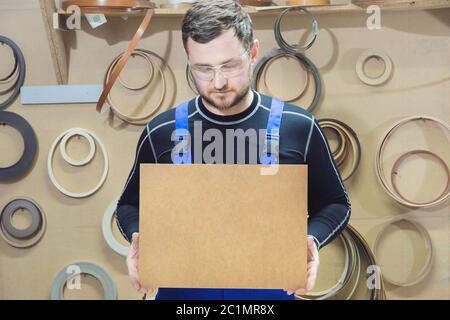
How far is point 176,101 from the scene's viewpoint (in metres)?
2.32

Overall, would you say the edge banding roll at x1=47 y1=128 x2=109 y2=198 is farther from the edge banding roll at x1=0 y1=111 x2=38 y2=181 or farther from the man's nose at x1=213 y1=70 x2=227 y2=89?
the man's nose at x1=213 y1=70 x2=227 y2=89

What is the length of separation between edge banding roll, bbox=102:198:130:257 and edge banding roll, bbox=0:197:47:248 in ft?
0.78

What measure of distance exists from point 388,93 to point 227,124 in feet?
3.25

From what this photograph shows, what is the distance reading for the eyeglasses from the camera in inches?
59.4

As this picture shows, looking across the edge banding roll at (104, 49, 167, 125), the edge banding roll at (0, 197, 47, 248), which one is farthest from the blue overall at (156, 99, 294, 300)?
the edge banding roll at (0, 197, 47, 248)

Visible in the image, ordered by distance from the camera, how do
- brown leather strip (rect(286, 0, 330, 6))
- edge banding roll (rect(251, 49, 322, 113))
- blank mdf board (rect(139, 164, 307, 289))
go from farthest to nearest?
1. edge banding roll (rect(251, 49, 322, 113))
2. brown leather strip (rect(286, 0, 330, 6))
3. blank mdf board (rect(139, 164, 307, 289))

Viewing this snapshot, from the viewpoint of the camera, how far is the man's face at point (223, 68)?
4.91 ft

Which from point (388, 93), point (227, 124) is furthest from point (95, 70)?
point (388, 93)

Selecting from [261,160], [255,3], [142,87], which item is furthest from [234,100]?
[142,87]

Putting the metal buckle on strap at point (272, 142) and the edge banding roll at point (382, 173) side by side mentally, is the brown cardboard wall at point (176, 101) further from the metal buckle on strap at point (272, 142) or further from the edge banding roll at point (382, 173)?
the metal buckle on strap at point (272, 142)

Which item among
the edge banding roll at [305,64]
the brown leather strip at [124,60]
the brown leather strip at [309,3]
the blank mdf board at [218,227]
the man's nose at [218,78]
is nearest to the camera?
the blank mdf board at [218,227]

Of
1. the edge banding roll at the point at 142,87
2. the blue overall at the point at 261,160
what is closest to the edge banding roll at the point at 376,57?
the edge banding roll at the point at 142,87

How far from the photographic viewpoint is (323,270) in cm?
233

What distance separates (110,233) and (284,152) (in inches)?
41.1
